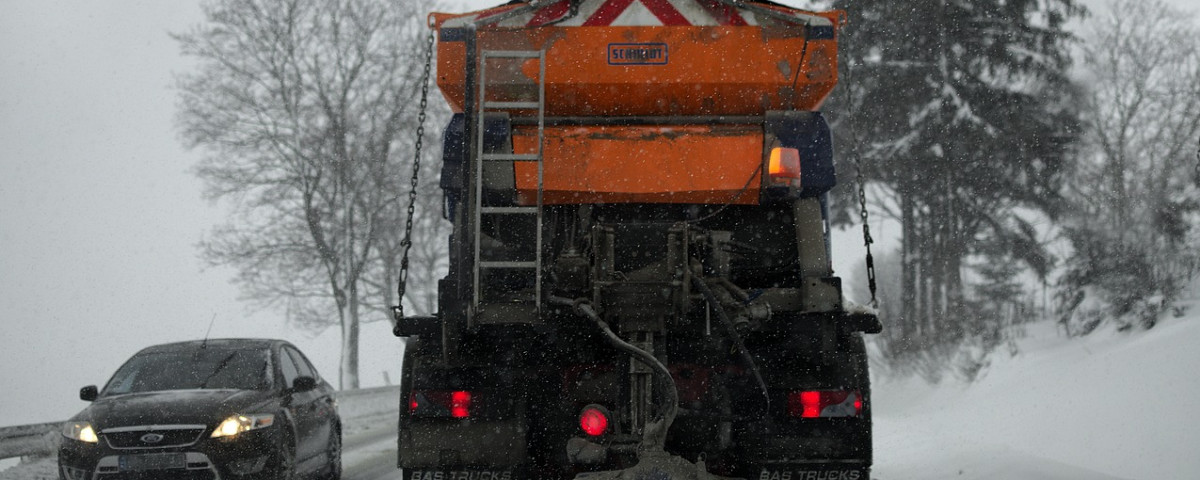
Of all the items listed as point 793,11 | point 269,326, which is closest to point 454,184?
point 793,11

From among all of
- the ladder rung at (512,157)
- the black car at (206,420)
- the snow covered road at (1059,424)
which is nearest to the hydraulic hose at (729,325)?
the ladder rung at (512,157)

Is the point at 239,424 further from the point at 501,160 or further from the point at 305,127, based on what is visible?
the point at 305,127

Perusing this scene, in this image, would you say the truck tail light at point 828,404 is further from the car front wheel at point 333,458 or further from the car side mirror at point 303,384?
the car front wheel at point 333,458

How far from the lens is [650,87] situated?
249 inches

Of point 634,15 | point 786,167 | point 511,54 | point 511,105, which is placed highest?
point 634,15

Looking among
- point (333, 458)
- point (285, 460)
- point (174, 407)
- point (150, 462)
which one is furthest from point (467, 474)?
point (333, 458)

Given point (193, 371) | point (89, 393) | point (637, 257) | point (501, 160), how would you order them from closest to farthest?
point (637, 257), point (501, 160), point (89, 393), point (193, 371)

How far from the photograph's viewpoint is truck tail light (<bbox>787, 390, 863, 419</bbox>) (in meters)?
5.92

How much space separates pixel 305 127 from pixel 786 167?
80.5 feet

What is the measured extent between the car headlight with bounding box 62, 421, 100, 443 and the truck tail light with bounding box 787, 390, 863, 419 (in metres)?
5.66

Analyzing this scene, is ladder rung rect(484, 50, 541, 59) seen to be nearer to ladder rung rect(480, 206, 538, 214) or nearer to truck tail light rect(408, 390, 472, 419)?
ladder rung rect(480, 206, 538, 214)

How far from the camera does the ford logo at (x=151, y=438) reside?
28.8 ft

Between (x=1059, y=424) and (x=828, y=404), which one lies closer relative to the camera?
(x=828, y=404)

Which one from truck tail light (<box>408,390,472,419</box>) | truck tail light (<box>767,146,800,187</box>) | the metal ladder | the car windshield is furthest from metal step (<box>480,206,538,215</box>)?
the car windshield
